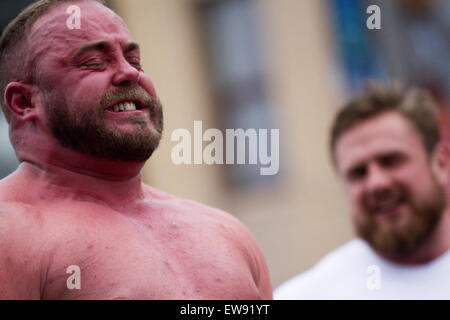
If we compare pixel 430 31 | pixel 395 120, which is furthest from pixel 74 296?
pixel 430 31

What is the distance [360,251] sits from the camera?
3242mm

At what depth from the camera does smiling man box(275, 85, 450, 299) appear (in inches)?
121

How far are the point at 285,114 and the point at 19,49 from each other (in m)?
5.18

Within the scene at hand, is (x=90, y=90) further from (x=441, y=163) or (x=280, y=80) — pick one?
(x=280, y=80)

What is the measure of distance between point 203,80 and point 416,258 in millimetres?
4568

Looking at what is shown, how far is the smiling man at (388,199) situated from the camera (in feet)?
10.1

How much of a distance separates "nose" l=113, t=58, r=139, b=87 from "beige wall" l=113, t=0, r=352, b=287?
15.3 feet

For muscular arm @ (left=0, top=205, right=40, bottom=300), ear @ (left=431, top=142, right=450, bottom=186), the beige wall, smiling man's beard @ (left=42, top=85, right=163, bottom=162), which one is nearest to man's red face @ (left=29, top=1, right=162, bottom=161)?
smiling man's beard @ (left=42, top=85, right=163, bottom=162)

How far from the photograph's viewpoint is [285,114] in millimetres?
7230

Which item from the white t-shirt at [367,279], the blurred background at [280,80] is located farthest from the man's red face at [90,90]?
the blurred background at [280,80]

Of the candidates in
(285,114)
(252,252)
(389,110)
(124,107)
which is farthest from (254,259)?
(285,114)

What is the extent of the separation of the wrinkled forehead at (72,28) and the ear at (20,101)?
0.09 m

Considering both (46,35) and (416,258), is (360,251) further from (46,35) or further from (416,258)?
(46,35)

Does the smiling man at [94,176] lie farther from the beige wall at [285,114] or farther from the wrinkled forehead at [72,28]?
the beige wall at [285,114]
